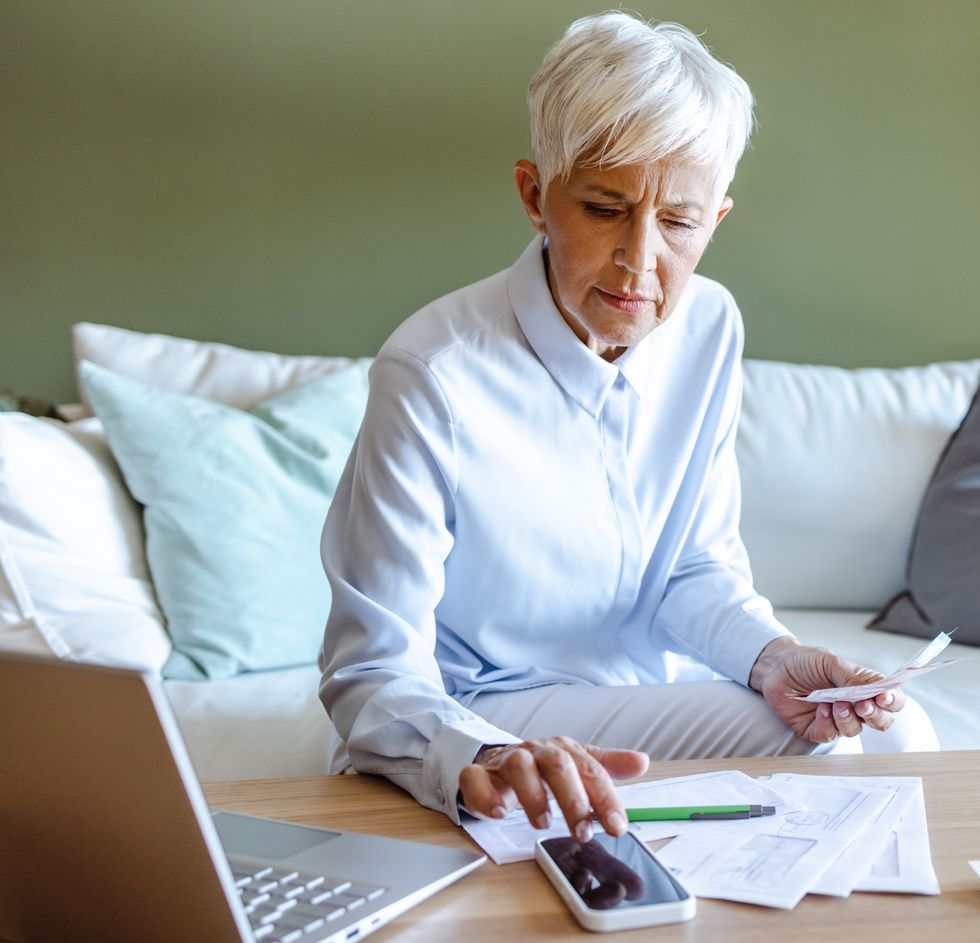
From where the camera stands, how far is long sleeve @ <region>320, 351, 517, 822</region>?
1075mm

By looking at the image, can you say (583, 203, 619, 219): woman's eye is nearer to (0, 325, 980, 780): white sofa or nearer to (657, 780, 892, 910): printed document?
(657, 780, 892, 910): printed document

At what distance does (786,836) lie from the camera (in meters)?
0.92

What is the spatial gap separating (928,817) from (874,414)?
56.6 inches

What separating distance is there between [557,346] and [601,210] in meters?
0.18

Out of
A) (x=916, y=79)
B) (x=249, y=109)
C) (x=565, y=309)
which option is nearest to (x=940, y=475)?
(x=916, y=79)

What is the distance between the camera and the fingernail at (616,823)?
862 mm

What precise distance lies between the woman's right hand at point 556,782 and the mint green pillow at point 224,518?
0.96m

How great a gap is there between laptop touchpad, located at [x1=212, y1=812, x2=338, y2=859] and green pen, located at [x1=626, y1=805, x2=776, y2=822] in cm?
25

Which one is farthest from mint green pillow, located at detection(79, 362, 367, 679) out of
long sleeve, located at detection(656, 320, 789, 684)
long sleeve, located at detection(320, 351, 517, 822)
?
long sleeve, located at detection(656, 320, 789, 684)

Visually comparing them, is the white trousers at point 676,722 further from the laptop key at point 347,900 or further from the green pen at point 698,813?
the laptop key at point 347,900

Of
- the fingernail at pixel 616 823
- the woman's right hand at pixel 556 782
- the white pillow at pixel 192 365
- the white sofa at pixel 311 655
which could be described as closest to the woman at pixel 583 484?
the woman's right hand at pixel 556 782

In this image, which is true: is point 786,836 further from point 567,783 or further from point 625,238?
point 625,238

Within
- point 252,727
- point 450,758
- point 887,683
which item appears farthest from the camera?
point 252,727

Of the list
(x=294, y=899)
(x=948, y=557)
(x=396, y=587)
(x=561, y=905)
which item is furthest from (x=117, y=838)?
(x=948, y=557)
